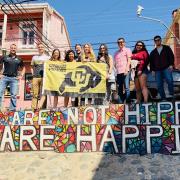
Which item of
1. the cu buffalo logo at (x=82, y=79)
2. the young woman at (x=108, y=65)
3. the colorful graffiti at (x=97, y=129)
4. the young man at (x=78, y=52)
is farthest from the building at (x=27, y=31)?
the colorful graffiti at (x=97, y=129)

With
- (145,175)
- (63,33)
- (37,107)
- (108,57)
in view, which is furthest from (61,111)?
(63,33)

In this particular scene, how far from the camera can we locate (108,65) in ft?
34.2

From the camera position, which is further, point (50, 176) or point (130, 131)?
point (130, 131)

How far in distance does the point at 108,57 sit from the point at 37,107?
2438 mm

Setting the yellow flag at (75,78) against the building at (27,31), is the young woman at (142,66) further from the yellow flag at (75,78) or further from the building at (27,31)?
the building at (27,31)

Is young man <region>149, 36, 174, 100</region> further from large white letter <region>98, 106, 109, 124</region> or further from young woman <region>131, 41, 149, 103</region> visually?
large white letter <region>98, 106, 109, 124</region>

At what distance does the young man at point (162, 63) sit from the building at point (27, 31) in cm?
1351

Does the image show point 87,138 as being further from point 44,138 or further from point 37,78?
point 37,78

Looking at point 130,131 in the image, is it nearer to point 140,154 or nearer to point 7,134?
point 140,154

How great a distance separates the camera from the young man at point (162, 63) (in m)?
9.49

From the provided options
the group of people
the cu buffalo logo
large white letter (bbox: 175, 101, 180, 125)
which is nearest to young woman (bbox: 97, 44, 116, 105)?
the group of people

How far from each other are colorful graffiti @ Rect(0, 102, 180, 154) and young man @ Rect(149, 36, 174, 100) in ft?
1.85

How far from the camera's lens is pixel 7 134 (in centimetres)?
942

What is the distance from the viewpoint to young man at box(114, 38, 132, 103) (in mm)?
9820
